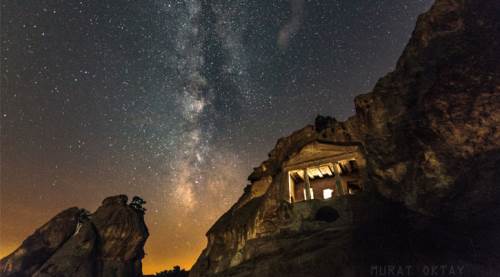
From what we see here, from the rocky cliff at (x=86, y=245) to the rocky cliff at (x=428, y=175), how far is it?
1434 inches

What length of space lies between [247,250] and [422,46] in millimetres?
22603

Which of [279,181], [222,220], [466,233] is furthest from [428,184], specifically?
[222,220]

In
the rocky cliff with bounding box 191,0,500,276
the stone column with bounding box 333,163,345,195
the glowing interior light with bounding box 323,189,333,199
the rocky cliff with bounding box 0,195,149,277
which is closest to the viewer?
the rocky cliff with bounding box 191,0,500,276

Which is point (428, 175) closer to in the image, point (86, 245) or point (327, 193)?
point (327, 193)

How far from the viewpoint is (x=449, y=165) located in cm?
1903

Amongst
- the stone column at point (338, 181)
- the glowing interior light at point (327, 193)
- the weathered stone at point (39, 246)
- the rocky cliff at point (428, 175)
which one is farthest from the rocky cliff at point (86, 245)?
the stone column at point (338, 181)

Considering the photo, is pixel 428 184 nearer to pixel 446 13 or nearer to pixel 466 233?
pixel 466 233

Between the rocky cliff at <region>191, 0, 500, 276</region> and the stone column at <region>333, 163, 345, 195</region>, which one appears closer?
the rocky cliff at <region>191, 0, 500, 276</region>

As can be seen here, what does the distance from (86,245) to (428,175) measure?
5343 centimetres

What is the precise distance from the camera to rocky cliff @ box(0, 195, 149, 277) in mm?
47000

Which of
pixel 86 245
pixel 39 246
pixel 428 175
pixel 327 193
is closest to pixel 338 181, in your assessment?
pixel 327 193

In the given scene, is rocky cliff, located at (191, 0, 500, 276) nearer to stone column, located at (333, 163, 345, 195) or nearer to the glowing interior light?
stone column, located at (333, 163, 345, 195)

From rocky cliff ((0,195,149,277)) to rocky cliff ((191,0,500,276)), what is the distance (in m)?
36.4

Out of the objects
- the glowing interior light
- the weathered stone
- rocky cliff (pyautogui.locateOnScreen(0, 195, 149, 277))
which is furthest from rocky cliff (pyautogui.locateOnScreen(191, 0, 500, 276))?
the weathered stone
